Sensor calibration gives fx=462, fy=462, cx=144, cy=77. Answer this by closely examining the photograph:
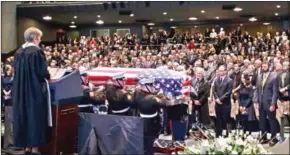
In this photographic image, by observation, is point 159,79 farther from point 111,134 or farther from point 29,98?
point 29,98

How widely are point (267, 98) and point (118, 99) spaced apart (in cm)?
325

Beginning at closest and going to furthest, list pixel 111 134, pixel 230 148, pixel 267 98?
pixel 230 148 → pixel 111 134 → pixel 267 98

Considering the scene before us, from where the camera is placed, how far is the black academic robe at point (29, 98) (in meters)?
5.11

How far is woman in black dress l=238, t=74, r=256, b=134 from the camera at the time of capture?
8.86 meters

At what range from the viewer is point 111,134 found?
558 cm

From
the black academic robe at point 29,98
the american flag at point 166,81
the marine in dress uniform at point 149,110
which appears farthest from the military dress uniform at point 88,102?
the black academic robe at point 29,98

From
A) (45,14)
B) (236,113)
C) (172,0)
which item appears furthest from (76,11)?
(236,113)

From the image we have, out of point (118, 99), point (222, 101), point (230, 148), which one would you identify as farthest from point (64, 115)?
point (222, 101)

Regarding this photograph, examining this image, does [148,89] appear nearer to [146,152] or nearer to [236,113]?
[146,152]

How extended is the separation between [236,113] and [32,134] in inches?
195

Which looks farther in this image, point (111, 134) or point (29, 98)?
point (111, 134)

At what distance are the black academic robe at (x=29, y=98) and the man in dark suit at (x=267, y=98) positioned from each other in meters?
4.25

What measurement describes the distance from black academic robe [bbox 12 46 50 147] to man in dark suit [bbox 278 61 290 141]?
4.43m

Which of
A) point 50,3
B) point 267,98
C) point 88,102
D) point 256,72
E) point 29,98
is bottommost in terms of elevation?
point 267,98
